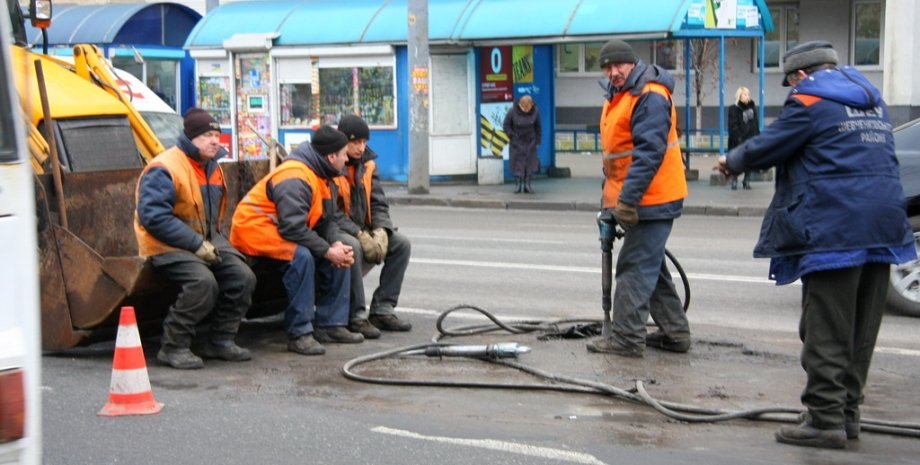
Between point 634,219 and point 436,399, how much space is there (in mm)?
1668

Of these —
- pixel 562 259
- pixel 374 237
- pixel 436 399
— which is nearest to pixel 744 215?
pixel 562 259

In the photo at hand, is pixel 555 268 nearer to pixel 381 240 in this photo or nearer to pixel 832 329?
pixel 381 240

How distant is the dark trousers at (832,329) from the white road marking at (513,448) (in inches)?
43.2

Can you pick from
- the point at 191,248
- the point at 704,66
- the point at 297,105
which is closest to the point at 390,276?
the point at 191,248

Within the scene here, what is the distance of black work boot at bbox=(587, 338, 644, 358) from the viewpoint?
8086 mm

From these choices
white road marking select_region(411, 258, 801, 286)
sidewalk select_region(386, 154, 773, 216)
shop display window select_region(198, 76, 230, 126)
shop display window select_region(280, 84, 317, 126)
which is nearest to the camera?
white road marking select_region(411, 258, 801, 286)

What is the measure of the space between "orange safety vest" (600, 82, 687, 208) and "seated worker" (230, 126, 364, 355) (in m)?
1.76

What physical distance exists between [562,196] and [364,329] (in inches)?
511

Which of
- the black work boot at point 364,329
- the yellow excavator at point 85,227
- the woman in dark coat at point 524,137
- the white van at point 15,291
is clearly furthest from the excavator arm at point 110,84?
the woman in dark coat at point 524,137

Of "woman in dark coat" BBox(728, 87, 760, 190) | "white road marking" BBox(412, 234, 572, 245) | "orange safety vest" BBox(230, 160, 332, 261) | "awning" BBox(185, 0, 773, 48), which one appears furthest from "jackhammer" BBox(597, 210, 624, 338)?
"woman in dark coat" BBox(728, 87, 760, 190)

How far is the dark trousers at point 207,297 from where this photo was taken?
784 cm

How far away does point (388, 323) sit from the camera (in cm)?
922

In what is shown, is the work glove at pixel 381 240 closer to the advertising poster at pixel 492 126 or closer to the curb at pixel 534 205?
the curb at pixel 534 205

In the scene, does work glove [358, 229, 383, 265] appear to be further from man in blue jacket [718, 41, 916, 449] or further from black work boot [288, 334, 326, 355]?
man in blue jacket [718, 41, 916, 449]
